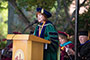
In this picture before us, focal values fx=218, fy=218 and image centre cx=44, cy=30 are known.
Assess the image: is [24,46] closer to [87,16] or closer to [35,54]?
[35,54]

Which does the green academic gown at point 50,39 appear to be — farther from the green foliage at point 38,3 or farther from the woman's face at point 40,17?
the green foliage at point 38,3

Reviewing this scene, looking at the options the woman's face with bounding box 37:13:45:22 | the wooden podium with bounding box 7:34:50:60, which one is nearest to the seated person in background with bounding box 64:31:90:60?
the woman's face with bounding box 37:13:45:22

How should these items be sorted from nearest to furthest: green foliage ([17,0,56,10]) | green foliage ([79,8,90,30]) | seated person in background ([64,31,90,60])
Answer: seated person in background ([64,31,90,60]) → green foliage ([17,0,56,10]) → green foliage ([79,8,90,30])

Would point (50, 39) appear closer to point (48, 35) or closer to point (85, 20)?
point (48, 35)

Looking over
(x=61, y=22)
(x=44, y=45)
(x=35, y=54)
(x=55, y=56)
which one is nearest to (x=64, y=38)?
(x=55, y=56)

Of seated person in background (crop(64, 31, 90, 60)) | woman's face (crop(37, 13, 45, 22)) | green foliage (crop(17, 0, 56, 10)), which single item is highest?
green foliage (crop(17, 0, 56, 10))

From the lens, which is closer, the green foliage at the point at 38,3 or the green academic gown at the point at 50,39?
the green academic gown at the point at 50,39

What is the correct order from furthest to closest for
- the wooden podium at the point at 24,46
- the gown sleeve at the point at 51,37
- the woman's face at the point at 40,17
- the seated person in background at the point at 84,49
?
1. the seated person in background at the point at 84,49
2. the woman's face at the point at 40,17
3. the gown sleeve at the point at 51,37
4. the wooden podium at the point at 24,46

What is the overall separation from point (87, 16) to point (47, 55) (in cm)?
474

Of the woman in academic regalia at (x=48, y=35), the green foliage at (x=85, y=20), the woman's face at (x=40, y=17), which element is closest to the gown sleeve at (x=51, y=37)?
the woman in academic regalia at (x=48, y=35)

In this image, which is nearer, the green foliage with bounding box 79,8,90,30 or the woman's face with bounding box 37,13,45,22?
the woman's face with bounding box 37,13,45,22

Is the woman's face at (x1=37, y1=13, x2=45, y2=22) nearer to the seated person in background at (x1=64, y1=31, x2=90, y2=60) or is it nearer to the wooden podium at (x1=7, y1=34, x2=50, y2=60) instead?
the wooden podium at (x1=7, y1=34, x2=50, y2=60)

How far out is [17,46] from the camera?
3.39 meters

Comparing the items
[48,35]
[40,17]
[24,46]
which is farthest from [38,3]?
[24,46]
